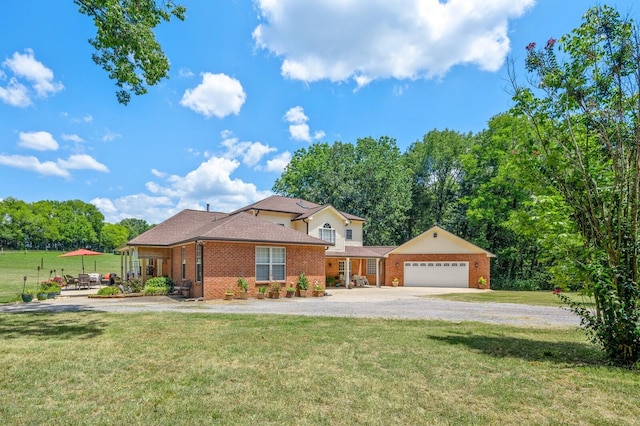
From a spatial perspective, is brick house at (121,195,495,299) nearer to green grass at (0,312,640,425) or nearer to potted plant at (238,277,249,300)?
potted plant at (238,277,249,300)

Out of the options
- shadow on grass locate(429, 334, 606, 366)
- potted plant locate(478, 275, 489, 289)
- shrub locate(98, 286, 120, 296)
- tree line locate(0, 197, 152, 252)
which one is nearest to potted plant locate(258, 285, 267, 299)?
shrub locate(98, 286, 120, 296)

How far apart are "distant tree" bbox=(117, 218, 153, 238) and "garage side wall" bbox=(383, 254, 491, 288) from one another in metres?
108

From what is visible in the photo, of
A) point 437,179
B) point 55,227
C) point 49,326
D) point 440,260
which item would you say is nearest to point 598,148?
point 49,326

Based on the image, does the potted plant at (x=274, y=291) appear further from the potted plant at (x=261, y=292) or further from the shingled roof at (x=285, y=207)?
the shingled roof at (x=285, y=207)

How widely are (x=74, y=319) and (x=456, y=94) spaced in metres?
20.4

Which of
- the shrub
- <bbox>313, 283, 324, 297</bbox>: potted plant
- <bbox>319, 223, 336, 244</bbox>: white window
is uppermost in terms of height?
<bbox>319, 223, 336, 244</bbox>: white window

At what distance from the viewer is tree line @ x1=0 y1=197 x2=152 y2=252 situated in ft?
269

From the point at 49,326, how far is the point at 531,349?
11676 millimetres

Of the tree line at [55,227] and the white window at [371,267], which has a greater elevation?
the tree line at [55,227]

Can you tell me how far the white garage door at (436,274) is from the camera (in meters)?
28.1

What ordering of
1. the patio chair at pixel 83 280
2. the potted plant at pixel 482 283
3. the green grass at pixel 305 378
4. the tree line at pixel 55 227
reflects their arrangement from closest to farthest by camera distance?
the green grass at pixel 305 378 → the patio chair at pixel 83 280 → the potted plant at pixel 482 283 → the tree line at pixel 55 227

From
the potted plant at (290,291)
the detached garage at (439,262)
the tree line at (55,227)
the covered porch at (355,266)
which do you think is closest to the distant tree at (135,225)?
the tree line at (55,227)

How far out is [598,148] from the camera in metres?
6.87

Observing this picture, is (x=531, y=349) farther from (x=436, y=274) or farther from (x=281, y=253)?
(x=436, y=274)
